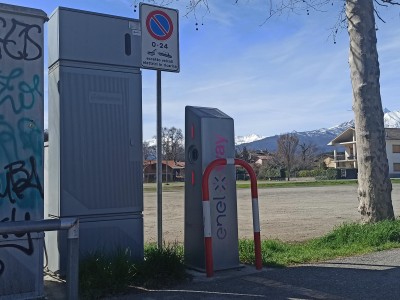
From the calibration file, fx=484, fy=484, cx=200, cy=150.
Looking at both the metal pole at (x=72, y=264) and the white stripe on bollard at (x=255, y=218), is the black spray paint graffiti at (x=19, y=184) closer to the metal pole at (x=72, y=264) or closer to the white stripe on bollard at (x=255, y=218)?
the metal pole at (x=72, y=264)

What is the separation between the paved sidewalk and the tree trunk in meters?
2.68

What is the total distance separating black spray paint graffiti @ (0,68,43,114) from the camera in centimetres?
473

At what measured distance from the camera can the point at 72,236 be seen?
3535mm

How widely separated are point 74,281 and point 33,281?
138cm

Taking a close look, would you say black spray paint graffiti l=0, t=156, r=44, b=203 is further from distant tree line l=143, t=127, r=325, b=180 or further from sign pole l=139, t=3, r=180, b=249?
distant tree line l=143, t=127, r=325, b=180

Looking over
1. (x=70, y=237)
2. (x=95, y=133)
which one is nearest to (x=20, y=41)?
(x=95, y=133)

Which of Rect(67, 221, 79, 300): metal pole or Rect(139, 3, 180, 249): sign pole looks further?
Rect(139, 3, 180, 249): sign pole

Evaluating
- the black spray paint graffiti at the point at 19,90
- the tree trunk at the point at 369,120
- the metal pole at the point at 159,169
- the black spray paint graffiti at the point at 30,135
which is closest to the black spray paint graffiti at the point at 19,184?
the black spray paint graffiti at the point at 30,135

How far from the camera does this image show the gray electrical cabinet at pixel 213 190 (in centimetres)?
606

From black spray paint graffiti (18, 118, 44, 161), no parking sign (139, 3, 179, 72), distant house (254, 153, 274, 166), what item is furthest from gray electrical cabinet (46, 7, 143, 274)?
distant house (254, 153, 274, 166)

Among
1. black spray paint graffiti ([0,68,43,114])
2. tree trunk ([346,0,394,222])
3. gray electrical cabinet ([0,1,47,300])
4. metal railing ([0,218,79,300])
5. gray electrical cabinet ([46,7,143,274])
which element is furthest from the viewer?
tree trunk ([346,0,394,222])

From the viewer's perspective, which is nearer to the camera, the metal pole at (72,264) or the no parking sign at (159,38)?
the metal pole at (72,264)

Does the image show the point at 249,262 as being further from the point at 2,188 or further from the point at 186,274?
the point at 2,188

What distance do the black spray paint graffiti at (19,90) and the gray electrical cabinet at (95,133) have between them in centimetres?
64
